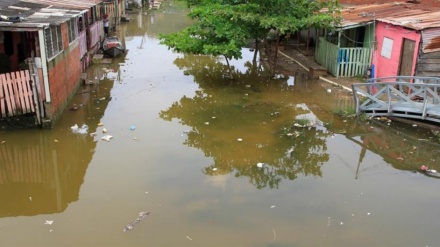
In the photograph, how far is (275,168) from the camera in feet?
27.6

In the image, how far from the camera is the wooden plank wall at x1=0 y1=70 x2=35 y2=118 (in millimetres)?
9383

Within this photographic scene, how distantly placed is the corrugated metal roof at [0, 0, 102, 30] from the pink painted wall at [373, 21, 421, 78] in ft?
32.9

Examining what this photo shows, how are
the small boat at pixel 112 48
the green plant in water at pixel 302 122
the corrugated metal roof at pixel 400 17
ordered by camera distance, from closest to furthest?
the green plant in water at pixel 302 122 < the corrugated metal roof at pixel 400 17 < the small boat at pixel 112 48

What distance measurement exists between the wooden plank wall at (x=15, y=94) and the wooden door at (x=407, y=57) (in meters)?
10.9

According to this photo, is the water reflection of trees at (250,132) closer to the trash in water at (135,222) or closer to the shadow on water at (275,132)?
the shadow on water at (275,132)

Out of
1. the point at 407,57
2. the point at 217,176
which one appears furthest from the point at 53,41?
the point at 407,57

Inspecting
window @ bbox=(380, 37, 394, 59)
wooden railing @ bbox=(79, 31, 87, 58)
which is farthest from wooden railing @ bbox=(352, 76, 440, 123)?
wooden railing @ bbox=(79, 31, 87, 58)

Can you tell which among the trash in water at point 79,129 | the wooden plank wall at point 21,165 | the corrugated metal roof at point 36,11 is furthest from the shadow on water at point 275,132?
the corrugated metal roof at point 36,11

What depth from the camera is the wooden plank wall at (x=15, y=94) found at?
9.38 metres

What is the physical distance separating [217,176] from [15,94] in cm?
526

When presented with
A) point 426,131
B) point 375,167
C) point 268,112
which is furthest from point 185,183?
point 426,131

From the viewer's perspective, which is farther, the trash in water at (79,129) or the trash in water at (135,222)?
the trash in water at (79,129)

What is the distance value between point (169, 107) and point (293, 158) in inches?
186

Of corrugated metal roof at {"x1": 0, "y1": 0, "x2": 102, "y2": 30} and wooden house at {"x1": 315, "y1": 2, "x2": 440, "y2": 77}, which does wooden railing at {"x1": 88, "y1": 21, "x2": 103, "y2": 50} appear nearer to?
corrugated metal roof at {"x1": 0, "y1": 0, "x2": 102, "y2": 30}
